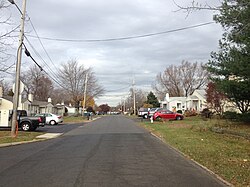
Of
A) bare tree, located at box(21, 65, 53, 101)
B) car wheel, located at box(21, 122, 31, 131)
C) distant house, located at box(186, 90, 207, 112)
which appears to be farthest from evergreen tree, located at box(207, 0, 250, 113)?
bare tree, located at box(21, 65, 53, 101)

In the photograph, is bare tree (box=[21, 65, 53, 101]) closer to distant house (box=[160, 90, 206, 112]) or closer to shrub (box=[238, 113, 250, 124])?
distant house (box=[160, 90, 206, 112])

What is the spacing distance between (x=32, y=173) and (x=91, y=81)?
233 feet

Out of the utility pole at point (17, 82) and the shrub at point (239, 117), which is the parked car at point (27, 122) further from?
the shrub at point (239, 117)

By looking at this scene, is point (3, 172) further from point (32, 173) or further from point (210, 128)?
point (210, 128)

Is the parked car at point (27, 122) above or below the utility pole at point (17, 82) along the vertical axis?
below

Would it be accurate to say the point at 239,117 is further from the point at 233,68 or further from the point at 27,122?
the point at 27,122

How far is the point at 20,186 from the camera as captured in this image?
7.48 meters

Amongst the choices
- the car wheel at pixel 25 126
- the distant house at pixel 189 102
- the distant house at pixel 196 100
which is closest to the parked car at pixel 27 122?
the car wheel at pixel 25 126

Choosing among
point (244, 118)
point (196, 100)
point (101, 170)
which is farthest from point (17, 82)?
point (196, 100)

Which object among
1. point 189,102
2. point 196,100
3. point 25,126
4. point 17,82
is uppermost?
point 196,100

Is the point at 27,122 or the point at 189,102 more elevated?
the point at 189,102

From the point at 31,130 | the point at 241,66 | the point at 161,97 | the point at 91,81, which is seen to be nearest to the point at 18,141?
the point at 31,130

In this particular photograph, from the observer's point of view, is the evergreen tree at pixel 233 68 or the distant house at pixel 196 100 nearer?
the evergreen tree at pixel 233 68

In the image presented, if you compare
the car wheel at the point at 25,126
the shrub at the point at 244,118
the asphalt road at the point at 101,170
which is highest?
the shrub at the point at 244,118
